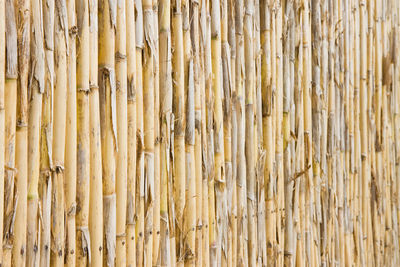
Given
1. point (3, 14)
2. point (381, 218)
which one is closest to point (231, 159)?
point (3, 14)

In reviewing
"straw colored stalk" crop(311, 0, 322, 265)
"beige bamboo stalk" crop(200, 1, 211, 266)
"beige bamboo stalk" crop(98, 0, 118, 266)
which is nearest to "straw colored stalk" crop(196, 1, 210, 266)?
"beige bamboo stalk" crop(200, 1, 211, 266)

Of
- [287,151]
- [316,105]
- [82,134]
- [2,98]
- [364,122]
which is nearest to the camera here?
[2,98]

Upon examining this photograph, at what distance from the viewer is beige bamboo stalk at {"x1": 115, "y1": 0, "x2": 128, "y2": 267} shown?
893 mm

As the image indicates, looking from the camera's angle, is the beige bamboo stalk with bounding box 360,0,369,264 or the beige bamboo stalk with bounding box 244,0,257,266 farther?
the beige bamboo stalk with bounding box 360,0,369,264

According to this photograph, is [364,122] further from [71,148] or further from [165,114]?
[71,148]

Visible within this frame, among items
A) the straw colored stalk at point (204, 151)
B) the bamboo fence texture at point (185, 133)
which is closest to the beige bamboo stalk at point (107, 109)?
the bamboo fence texture at point (185, 133)

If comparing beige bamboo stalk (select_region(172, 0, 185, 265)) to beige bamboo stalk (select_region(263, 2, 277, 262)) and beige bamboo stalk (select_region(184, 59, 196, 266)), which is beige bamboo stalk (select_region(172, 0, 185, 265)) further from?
beige bamboo stalk (select_region(263, 2, 277, 262))

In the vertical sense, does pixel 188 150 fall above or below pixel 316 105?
below

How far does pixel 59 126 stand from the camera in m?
0.80

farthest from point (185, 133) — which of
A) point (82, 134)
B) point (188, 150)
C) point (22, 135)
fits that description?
point (22, 135)

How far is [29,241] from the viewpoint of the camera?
760 millimetres

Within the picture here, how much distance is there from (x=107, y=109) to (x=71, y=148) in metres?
0.09

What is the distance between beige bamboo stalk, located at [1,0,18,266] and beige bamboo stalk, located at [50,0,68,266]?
0.22ft

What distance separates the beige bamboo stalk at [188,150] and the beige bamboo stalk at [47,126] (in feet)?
0.96
